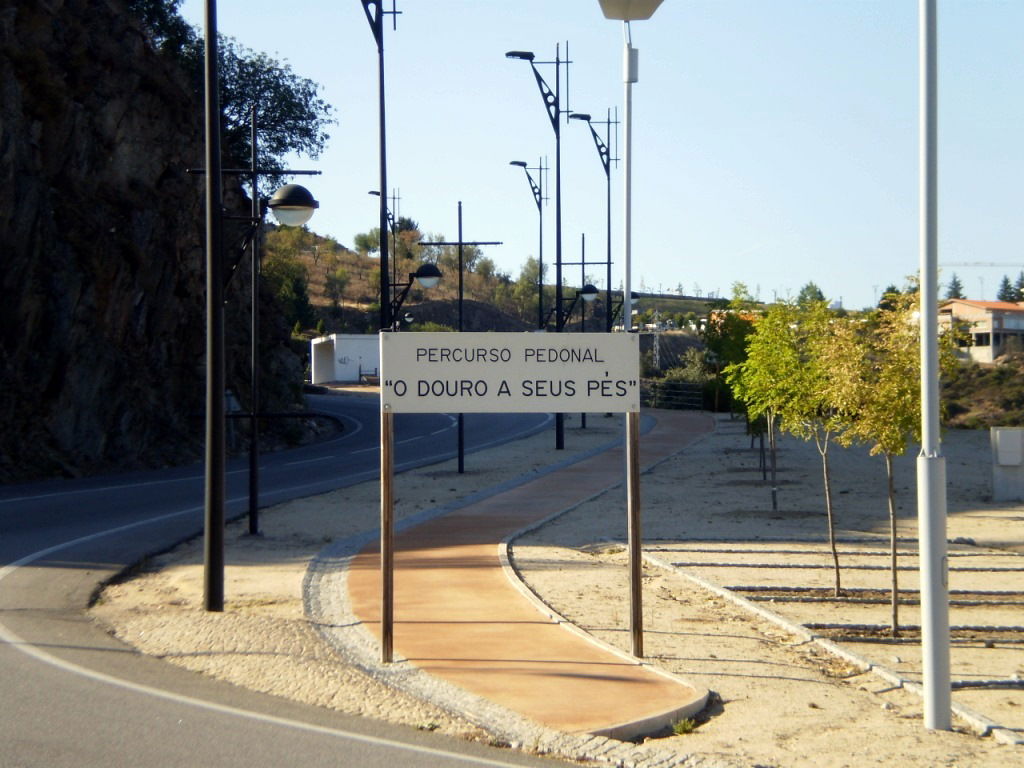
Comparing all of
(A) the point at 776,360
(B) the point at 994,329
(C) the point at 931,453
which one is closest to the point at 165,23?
(A) the point at 776,360

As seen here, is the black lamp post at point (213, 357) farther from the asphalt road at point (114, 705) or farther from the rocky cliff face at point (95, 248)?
the rocky cliff face at point (95, 248)

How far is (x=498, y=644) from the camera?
9609mm

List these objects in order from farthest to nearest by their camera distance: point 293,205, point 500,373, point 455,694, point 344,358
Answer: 1. point 344,358
2. point 293,205
3. point 500,373
4. point 455,694

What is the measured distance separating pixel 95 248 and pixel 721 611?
23560 millimetres

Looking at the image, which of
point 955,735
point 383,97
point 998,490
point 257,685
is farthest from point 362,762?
point 998,490

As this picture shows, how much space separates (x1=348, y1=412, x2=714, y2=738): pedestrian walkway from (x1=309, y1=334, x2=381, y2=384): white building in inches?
2613

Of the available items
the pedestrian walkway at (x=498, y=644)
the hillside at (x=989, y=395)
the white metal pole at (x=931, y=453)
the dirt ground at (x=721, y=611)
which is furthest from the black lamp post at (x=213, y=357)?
the hillside at (x=989, y=395)

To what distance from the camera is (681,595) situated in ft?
41.7

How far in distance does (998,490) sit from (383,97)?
14326 mm

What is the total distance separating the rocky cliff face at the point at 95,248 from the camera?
90.7 feet

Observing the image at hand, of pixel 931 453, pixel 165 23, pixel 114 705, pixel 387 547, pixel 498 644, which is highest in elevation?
pixel 165 23

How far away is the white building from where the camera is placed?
82938mm

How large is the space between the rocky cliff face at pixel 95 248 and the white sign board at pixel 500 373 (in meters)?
18.6

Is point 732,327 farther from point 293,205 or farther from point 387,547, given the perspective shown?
point 387,547
